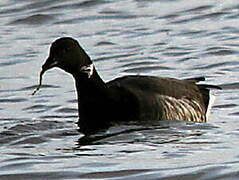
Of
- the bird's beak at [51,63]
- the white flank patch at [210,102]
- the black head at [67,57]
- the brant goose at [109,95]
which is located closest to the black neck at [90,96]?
the brant goose at [109,95]

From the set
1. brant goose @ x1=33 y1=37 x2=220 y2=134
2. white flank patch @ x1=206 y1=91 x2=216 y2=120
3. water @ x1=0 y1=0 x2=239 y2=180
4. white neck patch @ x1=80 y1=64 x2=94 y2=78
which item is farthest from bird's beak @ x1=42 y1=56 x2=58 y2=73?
white flank patch @ x1=206 y1=91 x2=216 y2=120

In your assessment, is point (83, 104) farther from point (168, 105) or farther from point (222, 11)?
point (222, 11)

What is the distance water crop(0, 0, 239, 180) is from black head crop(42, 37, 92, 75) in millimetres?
667

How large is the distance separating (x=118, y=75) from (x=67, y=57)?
3.08 metres

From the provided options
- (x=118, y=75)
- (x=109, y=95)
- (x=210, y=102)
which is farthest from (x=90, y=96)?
(x=118, y=75)

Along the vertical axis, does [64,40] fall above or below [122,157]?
above

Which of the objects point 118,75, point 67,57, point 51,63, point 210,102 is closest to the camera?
point 51,63

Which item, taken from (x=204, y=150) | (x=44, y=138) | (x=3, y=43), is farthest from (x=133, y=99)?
(x=3, y=43)

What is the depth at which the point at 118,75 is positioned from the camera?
15.7 meters

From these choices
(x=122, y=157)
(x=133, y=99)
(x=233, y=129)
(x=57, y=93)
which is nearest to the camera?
(x=122, y=157)

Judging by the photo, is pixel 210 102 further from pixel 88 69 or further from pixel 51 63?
pixel 51 63

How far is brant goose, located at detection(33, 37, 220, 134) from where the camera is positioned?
12.7 metres

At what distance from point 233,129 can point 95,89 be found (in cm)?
178

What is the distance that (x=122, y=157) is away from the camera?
10719 mm
